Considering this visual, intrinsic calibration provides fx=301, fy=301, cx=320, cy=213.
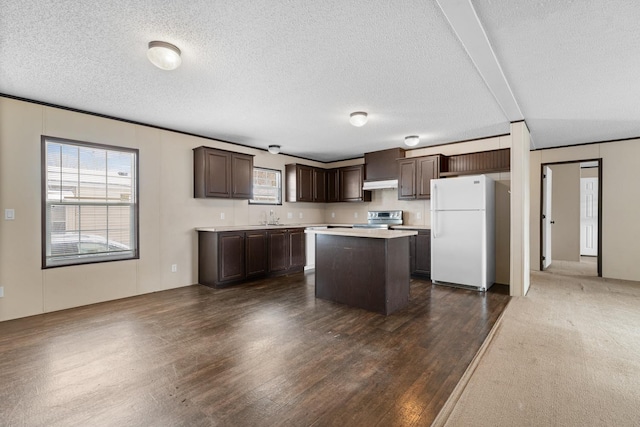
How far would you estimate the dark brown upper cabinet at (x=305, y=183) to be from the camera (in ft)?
21.2

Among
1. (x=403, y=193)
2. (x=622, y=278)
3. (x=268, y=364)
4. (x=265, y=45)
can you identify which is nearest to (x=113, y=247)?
(x=268, y=364)

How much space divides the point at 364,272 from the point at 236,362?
1.76 m

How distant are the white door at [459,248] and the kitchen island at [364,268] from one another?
1292 mm

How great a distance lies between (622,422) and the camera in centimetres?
169

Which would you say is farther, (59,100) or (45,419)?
(59,100)

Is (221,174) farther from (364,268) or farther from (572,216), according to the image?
(572,216)

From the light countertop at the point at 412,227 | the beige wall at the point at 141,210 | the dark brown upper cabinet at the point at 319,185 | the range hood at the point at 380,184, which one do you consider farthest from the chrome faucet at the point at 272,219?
the light countertop at the point at 412,227

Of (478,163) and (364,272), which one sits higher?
(478,163)

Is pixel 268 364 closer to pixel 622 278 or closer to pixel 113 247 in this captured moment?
pixel 113 247

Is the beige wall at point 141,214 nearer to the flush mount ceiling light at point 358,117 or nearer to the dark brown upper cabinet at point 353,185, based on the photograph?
the dark brown upper cabinet at point 353,185

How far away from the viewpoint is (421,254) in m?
5.25

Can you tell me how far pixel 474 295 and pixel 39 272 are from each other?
5.48 metres

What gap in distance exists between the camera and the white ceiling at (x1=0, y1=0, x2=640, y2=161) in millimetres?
1961

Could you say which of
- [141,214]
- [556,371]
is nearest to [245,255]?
[141,214]
